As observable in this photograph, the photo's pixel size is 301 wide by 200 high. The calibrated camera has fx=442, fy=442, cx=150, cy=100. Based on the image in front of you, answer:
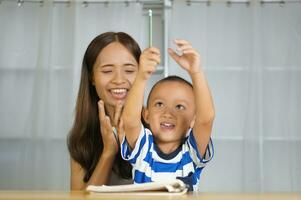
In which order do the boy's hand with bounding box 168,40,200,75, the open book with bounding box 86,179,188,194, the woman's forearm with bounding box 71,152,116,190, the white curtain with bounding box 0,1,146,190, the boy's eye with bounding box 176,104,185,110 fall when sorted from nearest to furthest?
the open book with bounding box 86,179,188,194 < the boy's hand with bounding box 168,40,200,75 < the boy's eye with bounding box 176,104,185,110 < the woman's forearm with bounding box 71,152,116,190 < the white curtain with bounding box 0,1,146,190

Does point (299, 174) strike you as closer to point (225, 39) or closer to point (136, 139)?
point (225, 39)

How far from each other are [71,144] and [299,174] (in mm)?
1528

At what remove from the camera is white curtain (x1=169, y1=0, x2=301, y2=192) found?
2.41m

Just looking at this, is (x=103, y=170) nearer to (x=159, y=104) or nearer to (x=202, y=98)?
(x=159, y=104)

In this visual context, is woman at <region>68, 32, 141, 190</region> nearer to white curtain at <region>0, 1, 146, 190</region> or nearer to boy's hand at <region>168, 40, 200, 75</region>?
boy's hand at <region>168, 40, 200, 75</region>

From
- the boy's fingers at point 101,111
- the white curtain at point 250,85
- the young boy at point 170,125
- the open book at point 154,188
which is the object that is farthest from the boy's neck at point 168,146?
the white curtain at point 250,85

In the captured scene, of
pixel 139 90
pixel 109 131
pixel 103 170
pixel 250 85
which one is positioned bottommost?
pixel 103 170

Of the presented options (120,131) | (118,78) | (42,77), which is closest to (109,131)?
(120,131)

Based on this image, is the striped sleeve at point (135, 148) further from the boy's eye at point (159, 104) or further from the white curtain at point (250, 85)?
the white curtain at point (250, 85)

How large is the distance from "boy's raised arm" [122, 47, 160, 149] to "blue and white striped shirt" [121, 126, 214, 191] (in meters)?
0.04

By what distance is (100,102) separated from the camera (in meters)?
1.29

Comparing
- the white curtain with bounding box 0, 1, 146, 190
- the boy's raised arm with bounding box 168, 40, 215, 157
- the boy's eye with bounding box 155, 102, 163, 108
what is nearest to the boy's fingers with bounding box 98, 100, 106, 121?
the boy's eye with bounding box 155, 102, 163, 108

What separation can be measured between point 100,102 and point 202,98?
0.38 m

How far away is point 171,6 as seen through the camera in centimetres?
249
